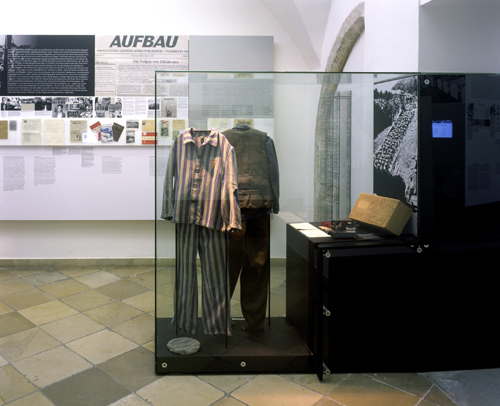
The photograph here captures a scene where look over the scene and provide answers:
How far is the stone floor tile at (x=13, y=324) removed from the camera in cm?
353

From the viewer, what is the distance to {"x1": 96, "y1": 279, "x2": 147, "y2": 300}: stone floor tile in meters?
4.42

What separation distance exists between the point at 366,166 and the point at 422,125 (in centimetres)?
39

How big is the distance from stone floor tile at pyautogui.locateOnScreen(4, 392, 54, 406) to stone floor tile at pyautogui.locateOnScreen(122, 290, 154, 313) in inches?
56.7

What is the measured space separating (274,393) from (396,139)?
5.40 ft

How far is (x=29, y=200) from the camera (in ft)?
17.1

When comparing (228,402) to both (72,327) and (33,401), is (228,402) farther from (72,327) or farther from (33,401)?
(72,327)

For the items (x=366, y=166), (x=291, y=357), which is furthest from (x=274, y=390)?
(x=366, y=166)

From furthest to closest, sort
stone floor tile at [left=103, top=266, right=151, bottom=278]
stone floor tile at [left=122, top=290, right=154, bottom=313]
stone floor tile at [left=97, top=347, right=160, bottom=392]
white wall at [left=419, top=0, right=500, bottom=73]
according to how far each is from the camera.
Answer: stone floor tile at [left=103, top=266, right=151, bottom=278], stone floor tile at [left=122, top=290, right=154, bottom=313], white wall at [left=419, top=0, right=500, bottom=73], stone floor tile at [left=97, top=347, right=160, bottom=392]

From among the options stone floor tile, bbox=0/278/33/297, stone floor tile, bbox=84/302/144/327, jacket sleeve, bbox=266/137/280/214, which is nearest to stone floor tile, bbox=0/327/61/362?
stone floor tile, bbox=84/302/144/327

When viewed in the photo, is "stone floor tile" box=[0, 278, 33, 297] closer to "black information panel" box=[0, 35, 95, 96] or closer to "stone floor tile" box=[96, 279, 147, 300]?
"stone floor tile" box=[96, 279, 147, 300]

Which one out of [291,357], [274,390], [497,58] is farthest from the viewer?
[497,58]

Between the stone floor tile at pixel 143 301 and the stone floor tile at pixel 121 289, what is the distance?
88 mm

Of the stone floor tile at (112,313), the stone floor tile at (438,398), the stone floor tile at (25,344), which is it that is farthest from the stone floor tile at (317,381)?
the stone floor tile at (25,344)

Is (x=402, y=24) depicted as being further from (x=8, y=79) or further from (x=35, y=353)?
(x=8, y=79)
